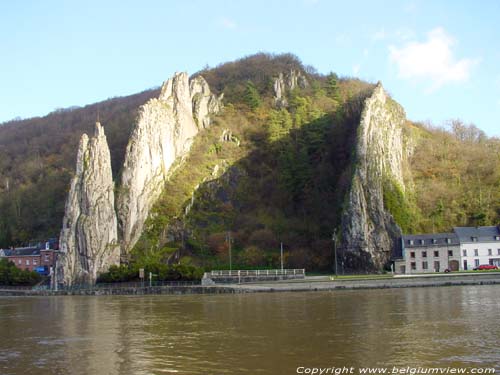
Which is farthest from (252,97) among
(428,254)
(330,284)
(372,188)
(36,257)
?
(330,284)

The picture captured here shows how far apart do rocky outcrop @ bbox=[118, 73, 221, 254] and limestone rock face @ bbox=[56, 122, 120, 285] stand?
9.79ft

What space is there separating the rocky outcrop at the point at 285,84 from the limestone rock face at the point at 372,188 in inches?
1263

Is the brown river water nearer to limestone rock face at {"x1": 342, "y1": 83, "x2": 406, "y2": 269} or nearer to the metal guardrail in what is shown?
the metal guardrail

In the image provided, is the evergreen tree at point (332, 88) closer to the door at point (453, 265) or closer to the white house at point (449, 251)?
the white house at point (449, 251)

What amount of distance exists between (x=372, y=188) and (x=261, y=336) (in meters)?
53.7

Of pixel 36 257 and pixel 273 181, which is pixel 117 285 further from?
pixel 273 181

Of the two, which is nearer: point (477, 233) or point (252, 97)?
point (477, 233)

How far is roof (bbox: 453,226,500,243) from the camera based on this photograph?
74688mm

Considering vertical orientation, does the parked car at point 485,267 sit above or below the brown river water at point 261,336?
above

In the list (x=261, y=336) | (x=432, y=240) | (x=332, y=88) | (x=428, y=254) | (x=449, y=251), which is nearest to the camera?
(x=261, y=336)

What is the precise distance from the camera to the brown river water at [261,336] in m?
24.8

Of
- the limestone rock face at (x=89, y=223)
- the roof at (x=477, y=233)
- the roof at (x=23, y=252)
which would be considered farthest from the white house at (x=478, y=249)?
the roof at (x=23, y=252)

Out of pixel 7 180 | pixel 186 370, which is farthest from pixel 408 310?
pixel 7 180

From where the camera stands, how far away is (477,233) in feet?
248
